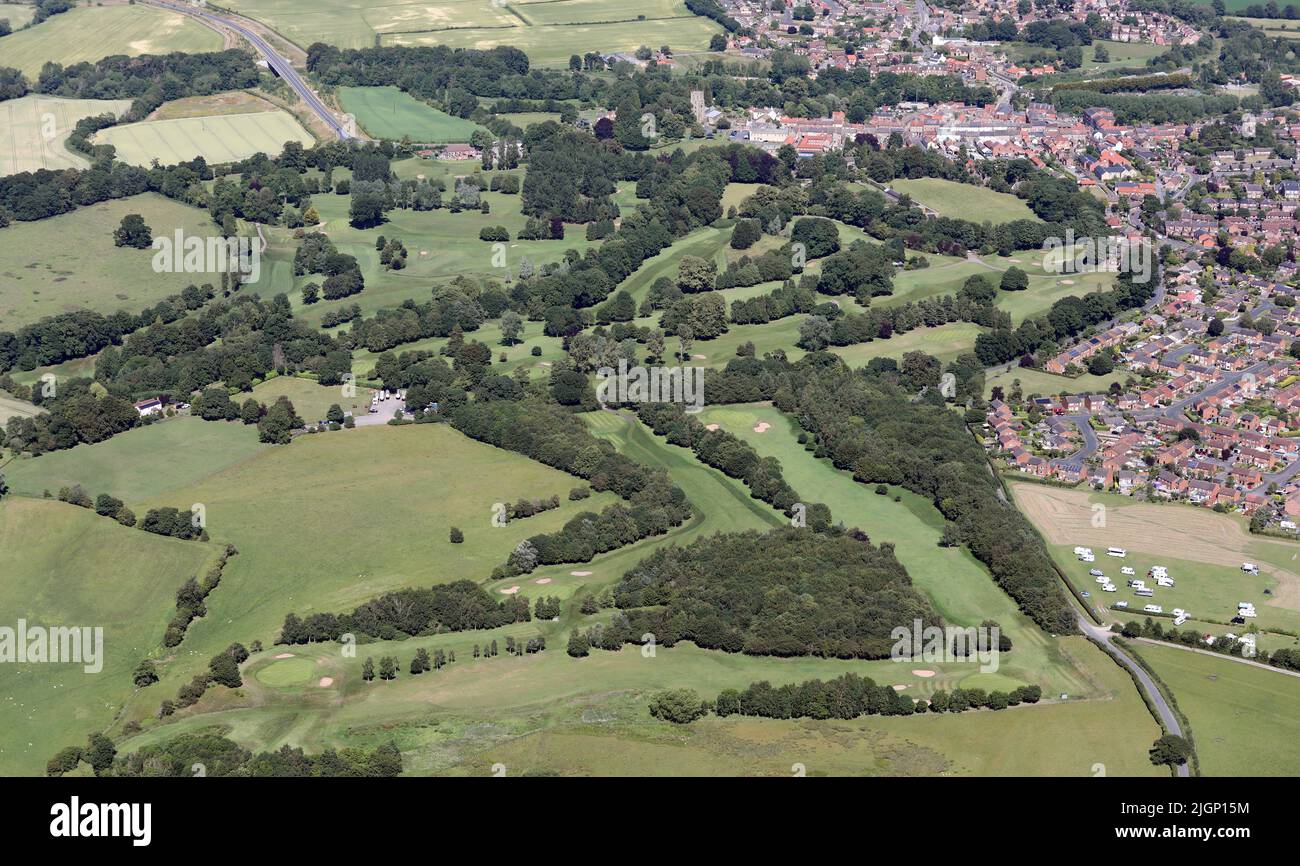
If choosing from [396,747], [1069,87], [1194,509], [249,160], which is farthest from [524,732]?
[1069,87]

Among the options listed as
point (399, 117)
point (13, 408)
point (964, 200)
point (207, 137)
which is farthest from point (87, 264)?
point (964, 200)

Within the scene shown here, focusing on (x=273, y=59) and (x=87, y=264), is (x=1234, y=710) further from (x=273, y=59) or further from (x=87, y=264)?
(x=273, y=59)

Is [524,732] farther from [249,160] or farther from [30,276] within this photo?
[249,160]

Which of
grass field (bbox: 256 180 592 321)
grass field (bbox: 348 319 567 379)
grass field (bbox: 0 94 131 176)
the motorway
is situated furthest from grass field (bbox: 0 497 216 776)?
the motorway

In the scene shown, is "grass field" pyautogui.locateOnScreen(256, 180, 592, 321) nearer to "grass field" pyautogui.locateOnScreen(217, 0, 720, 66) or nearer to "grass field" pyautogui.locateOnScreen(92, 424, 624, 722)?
"grass field" pyautogui.locateOnScreen(92, 424, 624, 722)

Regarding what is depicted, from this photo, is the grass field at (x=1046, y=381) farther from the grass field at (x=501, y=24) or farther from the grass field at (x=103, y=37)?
the grass field at (x=103, y=37)

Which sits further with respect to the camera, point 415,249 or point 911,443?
point 415,249
